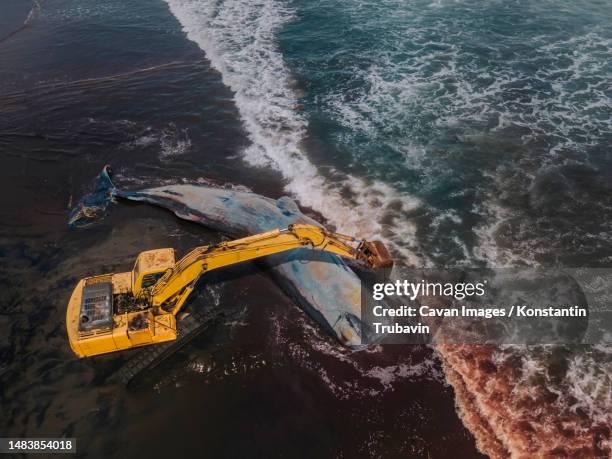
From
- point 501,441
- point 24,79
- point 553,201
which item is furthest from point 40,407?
point 24,79

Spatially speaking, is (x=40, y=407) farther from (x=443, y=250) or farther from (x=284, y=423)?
(x=443, y=250)

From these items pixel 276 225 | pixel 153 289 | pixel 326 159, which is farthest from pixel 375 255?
pixel 326 159

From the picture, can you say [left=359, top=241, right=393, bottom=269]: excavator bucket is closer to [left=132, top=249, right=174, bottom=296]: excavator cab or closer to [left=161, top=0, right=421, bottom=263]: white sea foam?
[left=161, top=0, right=421, bottom=263]: white sea foam

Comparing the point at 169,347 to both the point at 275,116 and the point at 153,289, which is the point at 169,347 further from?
the point at 275,116

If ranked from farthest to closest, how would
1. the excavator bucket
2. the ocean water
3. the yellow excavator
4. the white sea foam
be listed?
the white sea foam < the excavator bucket < the ocean water < the yellow excavator

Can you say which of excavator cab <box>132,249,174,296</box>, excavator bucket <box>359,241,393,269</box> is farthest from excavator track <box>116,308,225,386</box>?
excavator bucket <box>359,241,393,269</box>

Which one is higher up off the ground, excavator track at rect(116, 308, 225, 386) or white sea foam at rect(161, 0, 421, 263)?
white sea foam at rect(161, 0, 421, 263)

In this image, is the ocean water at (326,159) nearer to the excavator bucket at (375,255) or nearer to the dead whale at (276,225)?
the dead whale at (276,225)
